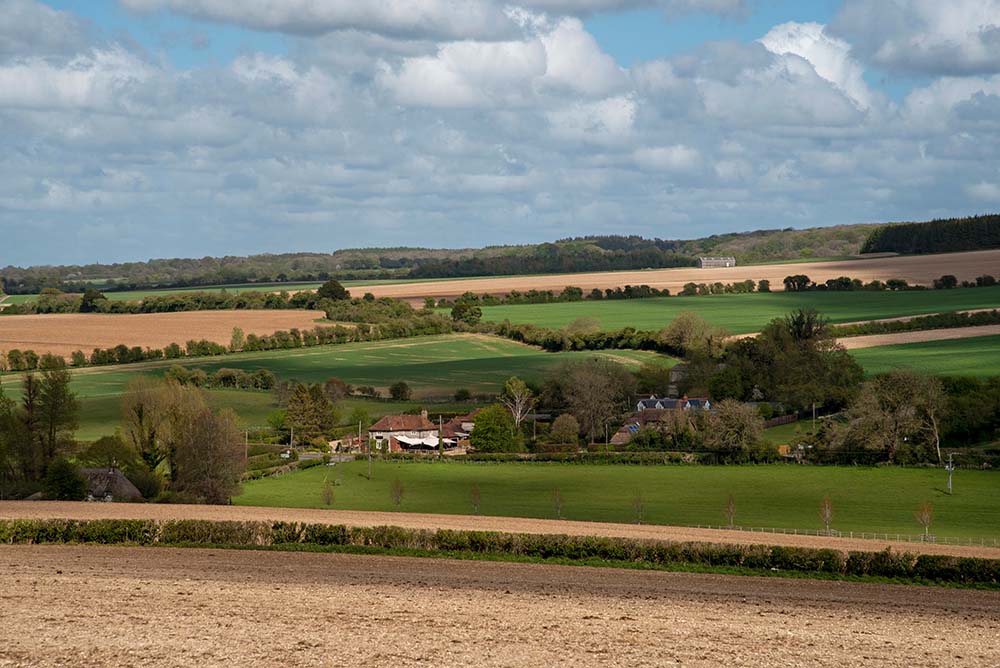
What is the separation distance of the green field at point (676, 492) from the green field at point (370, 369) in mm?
21676

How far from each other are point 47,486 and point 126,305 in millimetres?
97749

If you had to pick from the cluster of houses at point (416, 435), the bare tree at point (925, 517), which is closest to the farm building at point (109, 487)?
the cluster of houses at point (416, 435)

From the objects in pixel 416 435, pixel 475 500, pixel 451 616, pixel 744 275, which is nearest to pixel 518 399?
pixel 416 435

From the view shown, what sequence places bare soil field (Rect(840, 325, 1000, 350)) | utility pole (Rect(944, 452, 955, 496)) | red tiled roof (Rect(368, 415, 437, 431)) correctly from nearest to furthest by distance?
utility pole (Rect(944, 452, 955, 496)) < red tiled roof (Rect(368, 415, 437, 431)) < bare soil field (Rect(840, 325, 1000, 350))

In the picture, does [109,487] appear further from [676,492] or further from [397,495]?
[676,492]

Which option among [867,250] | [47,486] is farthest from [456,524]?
[867,250]

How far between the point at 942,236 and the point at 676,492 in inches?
4398

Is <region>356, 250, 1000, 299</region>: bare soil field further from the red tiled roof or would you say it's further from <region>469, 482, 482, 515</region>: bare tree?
<region>469, 482, 482, 515</region>: bare tree

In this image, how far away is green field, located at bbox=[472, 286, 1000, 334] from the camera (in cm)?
11831

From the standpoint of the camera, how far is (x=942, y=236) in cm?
15950

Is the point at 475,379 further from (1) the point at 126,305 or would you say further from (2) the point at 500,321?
(1) the point at 126,305

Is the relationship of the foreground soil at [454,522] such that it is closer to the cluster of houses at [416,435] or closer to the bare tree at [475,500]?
the bare tree at [475,500]

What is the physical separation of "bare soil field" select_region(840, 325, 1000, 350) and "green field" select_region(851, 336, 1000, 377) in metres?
1.33

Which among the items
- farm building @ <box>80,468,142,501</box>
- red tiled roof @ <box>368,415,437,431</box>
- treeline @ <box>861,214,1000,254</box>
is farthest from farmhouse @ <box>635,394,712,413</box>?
treeline @ <box>861,214,1000,254</box>
